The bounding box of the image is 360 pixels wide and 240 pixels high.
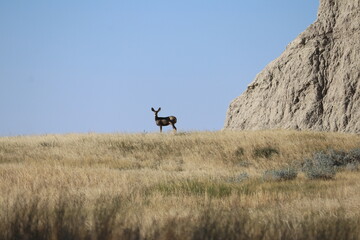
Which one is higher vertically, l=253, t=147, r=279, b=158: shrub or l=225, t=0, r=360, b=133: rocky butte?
l=225, t=0, r=360, b=133: rocky butte

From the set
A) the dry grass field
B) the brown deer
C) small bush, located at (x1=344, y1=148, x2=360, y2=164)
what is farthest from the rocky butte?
small bush, located at (x1=344, y1=148, x2=360, y2=164)

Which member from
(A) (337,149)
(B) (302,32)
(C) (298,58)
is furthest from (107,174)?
(B) (302,32)

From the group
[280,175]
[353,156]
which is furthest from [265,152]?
[280,175]

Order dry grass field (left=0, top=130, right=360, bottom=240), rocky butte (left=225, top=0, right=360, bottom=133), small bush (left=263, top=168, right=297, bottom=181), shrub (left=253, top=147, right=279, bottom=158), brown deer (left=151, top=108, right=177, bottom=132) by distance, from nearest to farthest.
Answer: dry grass field (left=0, top=130, right=360, bottom=240) < small bush (left=263, top=168, right=297, bottom=181) < shrub (left=253, top=147, right=279, bottom=158) < rocky butte (left=225, top=0, right=360, bottom=133) < brown deer (left=151, top=108, right=177, bottom=132)

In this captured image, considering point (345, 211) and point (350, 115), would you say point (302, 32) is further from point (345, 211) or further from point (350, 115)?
point (345, 211)

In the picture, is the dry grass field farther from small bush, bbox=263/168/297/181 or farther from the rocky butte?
the rocky butte

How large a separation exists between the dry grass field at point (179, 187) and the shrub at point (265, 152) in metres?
0.06

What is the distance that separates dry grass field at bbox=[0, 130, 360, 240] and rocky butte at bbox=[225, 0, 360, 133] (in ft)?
15.1

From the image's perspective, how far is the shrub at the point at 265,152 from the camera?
78.8ft

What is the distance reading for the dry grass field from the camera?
5094 millimetres

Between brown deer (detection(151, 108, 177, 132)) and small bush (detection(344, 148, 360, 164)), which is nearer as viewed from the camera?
small bush (detection(344, 148, 360, 164))

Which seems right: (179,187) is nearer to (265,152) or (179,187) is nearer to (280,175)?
(280,175)

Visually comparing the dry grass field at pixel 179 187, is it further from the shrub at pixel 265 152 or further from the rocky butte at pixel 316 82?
the rocky butte at pixel 316 82

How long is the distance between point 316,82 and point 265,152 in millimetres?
10245
